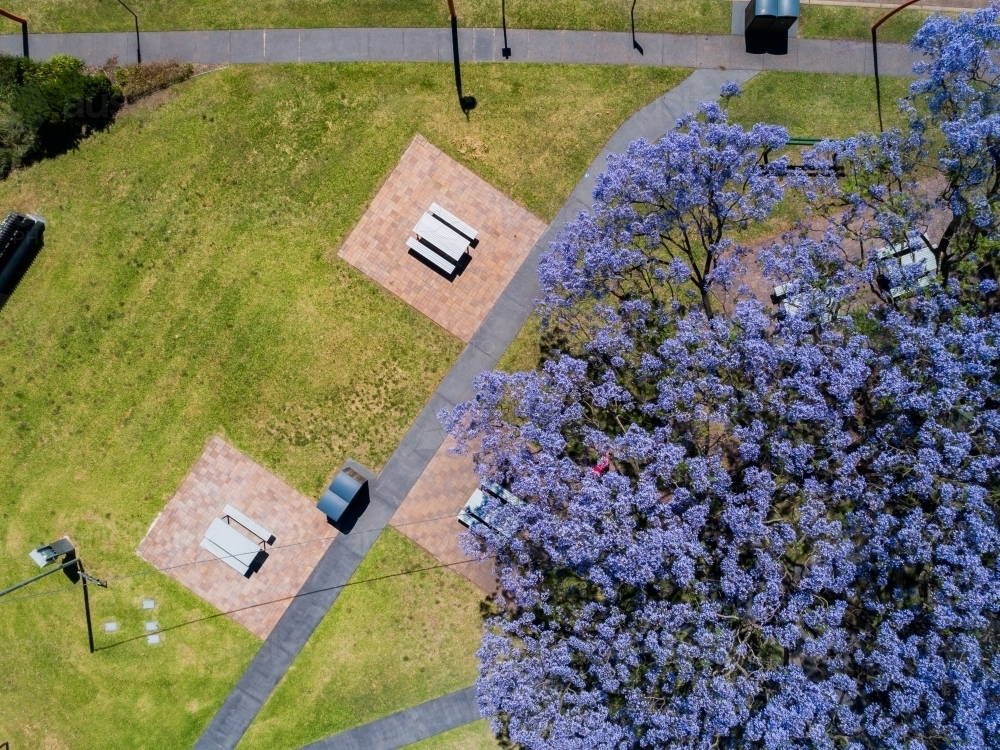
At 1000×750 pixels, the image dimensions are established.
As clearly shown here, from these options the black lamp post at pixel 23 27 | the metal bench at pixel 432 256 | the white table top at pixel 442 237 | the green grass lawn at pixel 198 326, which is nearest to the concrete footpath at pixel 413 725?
the green grass lawn at pixel 198 326

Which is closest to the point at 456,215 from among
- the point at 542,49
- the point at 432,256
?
the point at 432,256

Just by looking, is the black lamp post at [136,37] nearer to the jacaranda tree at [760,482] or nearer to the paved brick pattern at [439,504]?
the jacaranda tree at [760,482]

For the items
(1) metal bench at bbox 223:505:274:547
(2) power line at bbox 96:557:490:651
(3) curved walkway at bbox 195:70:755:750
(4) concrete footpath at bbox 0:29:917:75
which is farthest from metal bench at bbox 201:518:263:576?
(4) concrete footpath at bbox 0:29:917:75

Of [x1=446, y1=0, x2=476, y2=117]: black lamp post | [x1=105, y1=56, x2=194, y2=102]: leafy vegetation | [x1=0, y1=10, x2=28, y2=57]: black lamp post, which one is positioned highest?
[x1=446, y1=0, x2=476, y2=117]: black lamp post

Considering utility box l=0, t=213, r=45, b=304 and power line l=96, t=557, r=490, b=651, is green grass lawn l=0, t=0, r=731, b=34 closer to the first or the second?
utility box l=0, t=213, r=45, b=304

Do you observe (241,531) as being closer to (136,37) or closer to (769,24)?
(136,37)

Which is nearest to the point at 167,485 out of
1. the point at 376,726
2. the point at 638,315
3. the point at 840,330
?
the point at 376,726

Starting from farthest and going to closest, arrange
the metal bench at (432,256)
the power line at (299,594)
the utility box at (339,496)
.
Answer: the metal bench at (432,256) < the power line at (299,594) < the utility box at (339,496)
